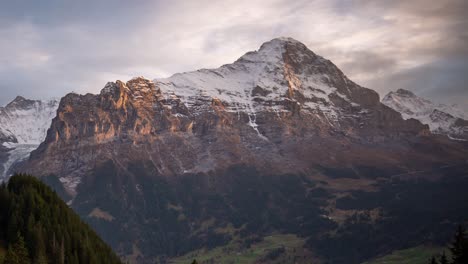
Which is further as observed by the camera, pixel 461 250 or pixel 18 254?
pixel 18 254

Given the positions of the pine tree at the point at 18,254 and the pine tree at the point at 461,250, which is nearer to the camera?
the pine tree at the point at 461,250

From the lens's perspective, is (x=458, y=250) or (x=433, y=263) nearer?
(x=458, y=250)

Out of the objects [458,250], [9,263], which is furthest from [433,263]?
[9,263]

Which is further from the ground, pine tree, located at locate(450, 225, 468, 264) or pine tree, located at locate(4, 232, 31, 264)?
pine tree, located at locate(450, 225, 468, 264)

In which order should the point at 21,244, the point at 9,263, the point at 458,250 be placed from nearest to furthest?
1. the point at 458,250
2. the point at 9,263
3. the point at 21,244

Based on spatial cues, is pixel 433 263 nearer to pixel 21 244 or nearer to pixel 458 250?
pixel 458 250

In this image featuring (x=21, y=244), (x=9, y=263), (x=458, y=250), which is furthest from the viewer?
(x=21, y=244)

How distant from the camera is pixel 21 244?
195 m

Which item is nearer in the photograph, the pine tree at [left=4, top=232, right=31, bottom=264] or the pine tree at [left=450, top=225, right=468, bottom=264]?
the pine tree at [left=450, top=225, right=468, bottom=264]

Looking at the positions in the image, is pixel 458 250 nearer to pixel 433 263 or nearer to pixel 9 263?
pixel 433 263

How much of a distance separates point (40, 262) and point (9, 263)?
24.3 metres

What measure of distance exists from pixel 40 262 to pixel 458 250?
345 feet

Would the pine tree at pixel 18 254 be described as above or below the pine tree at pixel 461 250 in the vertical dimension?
below

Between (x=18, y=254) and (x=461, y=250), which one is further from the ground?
(x=461, y=250)
